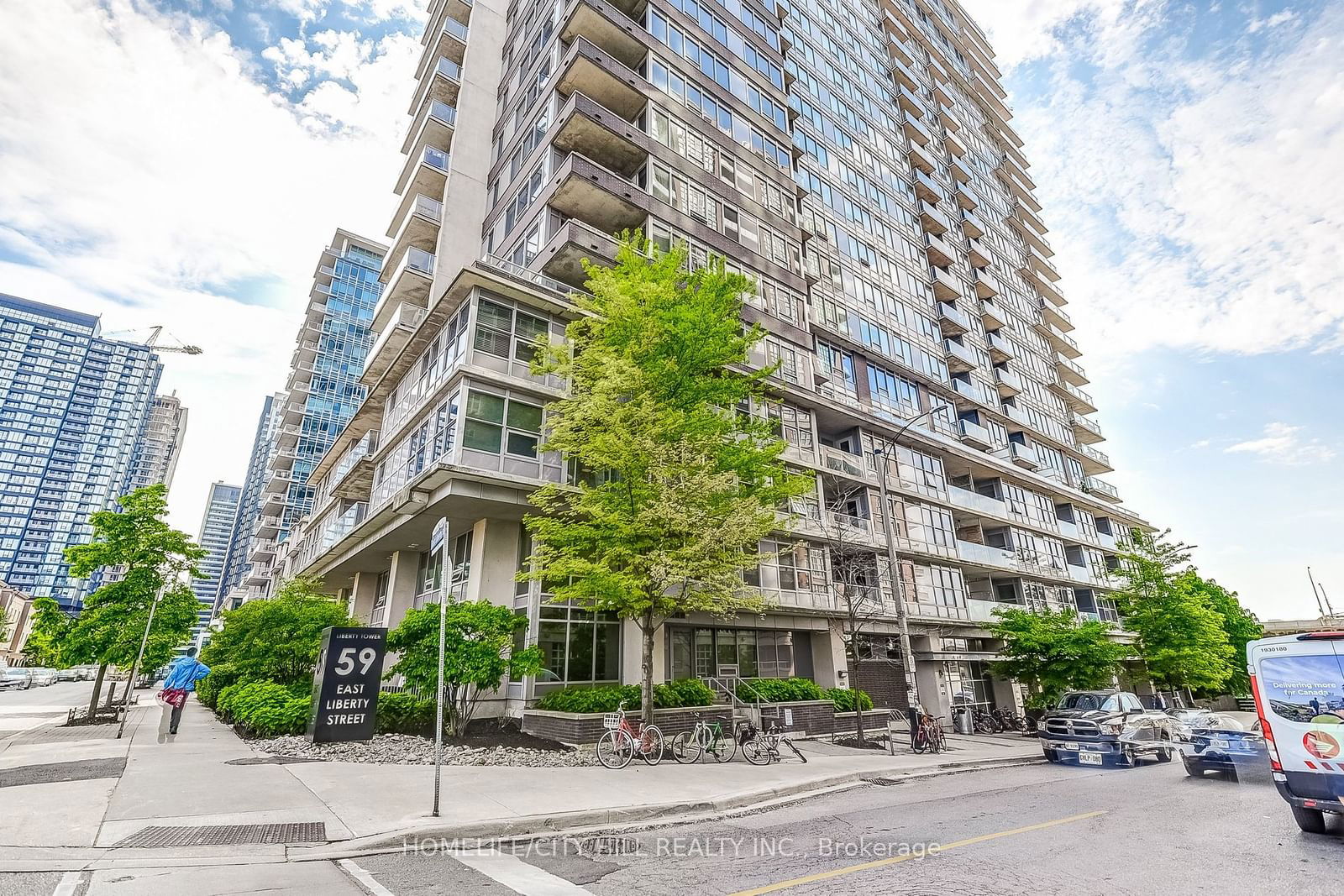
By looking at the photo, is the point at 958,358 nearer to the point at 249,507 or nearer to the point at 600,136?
the point at 600,136

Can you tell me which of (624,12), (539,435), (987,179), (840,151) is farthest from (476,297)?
(987,179)

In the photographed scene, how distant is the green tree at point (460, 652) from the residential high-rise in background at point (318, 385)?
1880 inches

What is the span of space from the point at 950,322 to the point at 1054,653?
2284 cm

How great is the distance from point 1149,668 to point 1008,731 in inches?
462

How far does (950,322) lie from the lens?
137 ft

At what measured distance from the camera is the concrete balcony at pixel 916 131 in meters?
46.4

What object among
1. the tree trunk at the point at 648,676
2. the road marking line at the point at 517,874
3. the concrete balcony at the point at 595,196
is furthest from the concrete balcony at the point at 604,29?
the road marking line at the point at 517,874

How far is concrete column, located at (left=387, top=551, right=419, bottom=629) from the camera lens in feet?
83.9

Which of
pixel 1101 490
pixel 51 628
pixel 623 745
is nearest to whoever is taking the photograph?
pixel 623 745

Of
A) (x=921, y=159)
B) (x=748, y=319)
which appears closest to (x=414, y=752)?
(x=748, y=319)

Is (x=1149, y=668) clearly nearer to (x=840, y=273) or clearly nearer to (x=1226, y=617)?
(x=1226, y=617)

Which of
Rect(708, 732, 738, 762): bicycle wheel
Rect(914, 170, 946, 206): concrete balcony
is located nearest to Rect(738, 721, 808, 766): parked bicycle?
Rect(708, 732, 738, 762): bicycle wheel

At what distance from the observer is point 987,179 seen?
2222 inches

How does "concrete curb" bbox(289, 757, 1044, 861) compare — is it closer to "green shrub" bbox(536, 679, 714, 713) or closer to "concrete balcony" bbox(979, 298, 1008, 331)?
"green shrub" bbox(536, 679, 714, 713)
